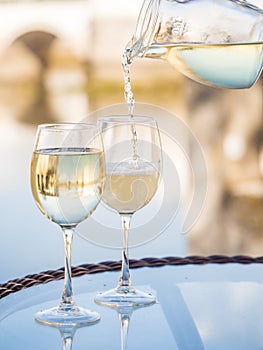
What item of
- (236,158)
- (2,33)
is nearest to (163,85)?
(2,33)

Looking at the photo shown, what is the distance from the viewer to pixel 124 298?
0.87m

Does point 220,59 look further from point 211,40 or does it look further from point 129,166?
point 129,166

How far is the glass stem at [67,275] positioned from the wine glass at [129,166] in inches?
2.5

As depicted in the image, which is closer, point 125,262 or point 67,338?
point 67,338

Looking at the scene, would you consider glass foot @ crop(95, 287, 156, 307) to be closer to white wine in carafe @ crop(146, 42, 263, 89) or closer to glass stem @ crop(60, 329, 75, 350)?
glass stem @ crop(60, 329, 75, 350)

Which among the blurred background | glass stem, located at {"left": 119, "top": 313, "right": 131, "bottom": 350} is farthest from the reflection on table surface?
the blurred background

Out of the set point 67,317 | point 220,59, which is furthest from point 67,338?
point 220,59

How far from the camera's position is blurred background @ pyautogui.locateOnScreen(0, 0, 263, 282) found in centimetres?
276

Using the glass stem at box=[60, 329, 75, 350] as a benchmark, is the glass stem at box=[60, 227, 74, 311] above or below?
above

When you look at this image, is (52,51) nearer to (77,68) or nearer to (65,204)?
(77,68)

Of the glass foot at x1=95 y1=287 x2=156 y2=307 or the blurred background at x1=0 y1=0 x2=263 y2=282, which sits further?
the blurred background at x1=0 y1=0 x2=263 y2=282

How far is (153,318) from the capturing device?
0.83 metres

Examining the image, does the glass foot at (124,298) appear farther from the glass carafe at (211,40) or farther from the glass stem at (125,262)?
the glass carafe at (211,40)

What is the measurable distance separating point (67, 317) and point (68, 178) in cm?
15
